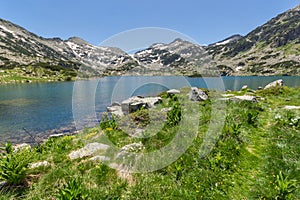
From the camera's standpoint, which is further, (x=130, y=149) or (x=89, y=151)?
(x=89, y=151)

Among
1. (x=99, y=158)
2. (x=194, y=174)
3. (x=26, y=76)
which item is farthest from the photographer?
(x=26, y=76)

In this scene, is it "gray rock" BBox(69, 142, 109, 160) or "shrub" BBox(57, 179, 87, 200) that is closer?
"shrub" BBox(57, 179, 87, 200)

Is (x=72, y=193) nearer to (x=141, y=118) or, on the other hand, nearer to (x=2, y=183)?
(x=2, y=183)

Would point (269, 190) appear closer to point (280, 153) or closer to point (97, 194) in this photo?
point (280, 153)

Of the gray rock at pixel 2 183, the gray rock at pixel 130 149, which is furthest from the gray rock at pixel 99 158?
the gray rock at pixel 2 183

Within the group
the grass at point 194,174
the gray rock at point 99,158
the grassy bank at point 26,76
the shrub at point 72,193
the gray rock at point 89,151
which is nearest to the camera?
the shrub at point 72,193

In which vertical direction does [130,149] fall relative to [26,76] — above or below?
below

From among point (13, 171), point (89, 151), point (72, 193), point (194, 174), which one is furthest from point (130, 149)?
point (13, 171)

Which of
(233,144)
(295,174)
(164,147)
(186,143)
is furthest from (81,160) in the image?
(295,174)

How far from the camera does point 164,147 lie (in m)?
7.58

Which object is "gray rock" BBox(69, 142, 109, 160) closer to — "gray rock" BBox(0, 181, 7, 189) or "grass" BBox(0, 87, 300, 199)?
"grass" BBox(0, 87, 300, 199)

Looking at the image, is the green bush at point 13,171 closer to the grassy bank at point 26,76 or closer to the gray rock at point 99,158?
the gray rock at point 99,158

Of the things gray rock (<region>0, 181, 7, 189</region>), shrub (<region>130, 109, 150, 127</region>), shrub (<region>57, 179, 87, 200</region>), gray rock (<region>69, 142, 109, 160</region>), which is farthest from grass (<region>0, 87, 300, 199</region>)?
shrub (<region>130, 109, 150, 127</region>)

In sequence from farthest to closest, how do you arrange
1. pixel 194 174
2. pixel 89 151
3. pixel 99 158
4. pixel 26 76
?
pixel 26 76 < pixel 89 151 < pixel 99 158 < pixel 194 174
